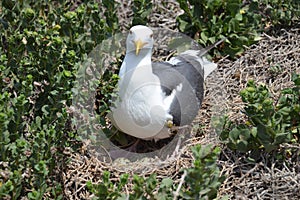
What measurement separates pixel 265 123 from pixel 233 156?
1.02 ft

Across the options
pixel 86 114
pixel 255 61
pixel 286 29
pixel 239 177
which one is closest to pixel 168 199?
pixel 239 177

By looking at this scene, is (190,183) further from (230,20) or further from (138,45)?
(230,20)

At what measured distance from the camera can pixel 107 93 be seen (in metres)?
3.27

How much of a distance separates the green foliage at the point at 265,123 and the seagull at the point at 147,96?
0.94ft

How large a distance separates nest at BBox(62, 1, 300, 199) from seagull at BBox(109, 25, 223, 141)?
0.16 m

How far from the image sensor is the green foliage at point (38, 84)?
3.05 m

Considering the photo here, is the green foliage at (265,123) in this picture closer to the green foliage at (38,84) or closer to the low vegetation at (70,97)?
the low vegetation at (70,97)

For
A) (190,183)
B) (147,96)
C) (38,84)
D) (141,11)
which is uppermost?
(141,11)

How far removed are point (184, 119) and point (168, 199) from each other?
33.2 inches

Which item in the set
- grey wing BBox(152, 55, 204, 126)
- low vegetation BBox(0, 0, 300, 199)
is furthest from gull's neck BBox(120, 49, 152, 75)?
low vegetation BBox(0, 0, 300, 199)

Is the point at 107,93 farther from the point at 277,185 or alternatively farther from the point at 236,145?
the point at 277,185

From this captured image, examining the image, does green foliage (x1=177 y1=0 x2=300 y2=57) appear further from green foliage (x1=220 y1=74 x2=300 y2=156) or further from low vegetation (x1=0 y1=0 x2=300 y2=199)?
green foliage (x1=220 y1=74 x2=300 y2=156)

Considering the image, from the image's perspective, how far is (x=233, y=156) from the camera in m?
3.43

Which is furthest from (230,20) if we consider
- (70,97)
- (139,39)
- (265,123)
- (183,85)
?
(70,97)
